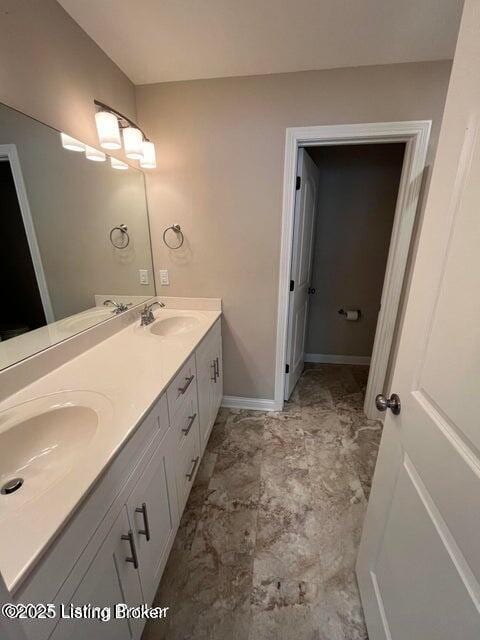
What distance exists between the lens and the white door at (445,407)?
1.71ft

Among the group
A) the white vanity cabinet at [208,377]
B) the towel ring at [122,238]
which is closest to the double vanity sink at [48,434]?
the white vanity cabinet at [208,377]

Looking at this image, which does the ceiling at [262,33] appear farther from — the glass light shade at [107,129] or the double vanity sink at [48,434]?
the double vanity sink at [48,434]

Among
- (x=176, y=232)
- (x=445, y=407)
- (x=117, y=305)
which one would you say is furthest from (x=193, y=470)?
(x=176, y=232)

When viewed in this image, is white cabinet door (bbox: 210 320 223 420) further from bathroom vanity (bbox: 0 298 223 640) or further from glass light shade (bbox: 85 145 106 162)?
glass light shade (bbox: 85 145 106 162)

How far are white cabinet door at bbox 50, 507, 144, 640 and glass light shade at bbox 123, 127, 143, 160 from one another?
1.74 m

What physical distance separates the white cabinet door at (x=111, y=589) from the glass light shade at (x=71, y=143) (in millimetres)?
1514

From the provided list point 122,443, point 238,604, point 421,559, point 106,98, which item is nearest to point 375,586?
point 421,559

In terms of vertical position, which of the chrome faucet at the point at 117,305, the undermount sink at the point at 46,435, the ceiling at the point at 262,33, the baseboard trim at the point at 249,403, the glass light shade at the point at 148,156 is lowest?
the baseboard trim at the point at 249,403

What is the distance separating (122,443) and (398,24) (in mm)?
2087

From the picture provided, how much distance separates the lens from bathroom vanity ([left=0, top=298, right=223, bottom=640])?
532 millimetres

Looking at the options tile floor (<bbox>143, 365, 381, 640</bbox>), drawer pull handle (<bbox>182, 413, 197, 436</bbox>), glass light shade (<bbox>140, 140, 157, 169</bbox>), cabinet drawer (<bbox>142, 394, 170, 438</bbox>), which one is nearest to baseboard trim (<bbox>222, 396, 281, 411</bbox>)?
tile floor (<bbox>143, 365, 381, 640</bbox>)

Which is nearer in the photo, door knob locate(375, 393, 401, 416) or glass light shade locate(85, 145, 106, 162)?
door knob locate(375, 393, 401, 416)

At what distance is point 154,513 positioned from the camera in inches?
38.9

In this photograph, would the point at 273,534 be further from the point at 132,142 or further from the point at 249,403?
the point at 132,142
